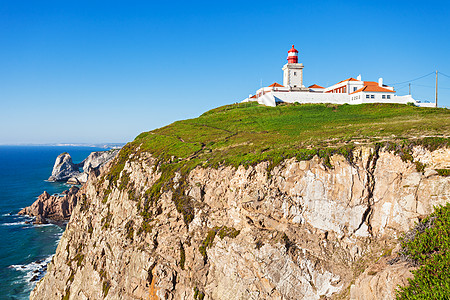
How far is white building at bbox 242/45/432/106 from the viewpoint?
55.4 m

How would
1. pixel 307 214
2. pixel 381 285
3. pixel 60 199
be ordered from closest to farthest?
1. pixel 381 285
2. pixel 307 214
3. pixel 60 199

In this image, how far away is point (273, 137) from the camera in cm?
3622

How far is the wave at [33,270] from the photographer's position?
43094mm

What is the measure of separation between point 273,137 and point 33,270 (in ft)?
134

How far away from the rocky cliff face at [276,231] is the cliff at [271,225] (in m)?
0.08

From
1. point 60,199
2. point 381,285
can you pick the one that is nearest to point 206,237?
point 381,285

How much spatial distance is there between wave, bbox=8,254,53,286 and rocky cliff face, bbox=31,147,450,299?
15716mm

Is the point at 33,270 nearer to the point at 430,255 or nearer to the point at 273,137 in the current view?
the point at 273,137

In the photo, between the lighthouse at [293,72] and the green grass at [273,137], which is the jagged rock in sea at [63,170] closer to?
the green grass at [273,137]

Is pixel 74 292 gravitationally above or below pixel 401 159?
below

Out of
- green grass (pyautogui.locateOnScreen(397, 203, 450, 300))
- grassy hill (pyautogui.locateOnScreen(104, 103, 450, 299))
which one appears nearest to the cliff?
grassy hill (pyautogui.locateOnScreen(104, 103, 450, 299))

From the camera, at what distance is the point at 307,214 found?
77.7ft

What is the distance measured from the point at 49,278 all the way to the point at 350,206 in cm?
3600

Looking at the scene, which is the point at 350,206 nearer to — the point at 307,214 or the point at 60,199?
the point at 307,214
